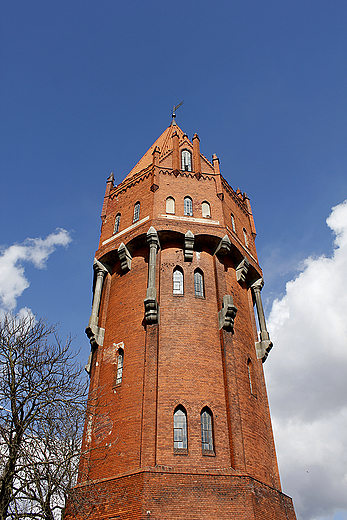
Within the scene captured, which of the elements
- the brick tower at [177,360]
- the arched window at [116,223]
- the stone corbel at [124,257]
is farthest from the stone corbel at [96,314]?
the arched window at [116,223]

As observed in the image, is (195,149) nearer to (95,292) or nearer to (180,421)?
(95,292)

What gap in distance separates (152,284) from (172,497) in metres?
7.74

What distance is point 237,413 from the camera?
15.6 metres

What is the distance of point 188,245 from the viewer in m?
19.4

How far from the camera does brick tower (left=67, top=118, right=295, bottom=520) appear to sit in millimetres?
13648

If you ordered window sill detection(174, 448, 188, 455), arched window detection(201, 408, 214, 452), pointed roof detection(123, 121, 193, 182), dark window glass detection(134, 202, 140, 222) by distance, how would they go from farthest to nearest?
1. pointed roof detection(123, 121, 193, 182)
2. dark window glass detection(134, 202, 140, 222)
3. arched window detection(201, 408, 214, 452)
4. window sill detection(174, 448, 188, 455)

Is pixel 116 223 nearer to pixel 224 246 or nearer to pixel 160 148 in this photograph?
pixel 160 148

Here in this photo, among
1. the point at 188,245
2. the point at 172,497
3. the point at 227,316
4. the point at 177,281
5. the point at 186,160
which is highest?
the point at 186,160

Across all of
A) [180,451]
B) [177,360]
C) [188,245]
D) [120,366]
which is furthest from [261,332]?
[180,451]

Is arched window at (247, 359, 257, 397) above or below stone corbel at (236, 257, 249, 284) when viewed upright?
below

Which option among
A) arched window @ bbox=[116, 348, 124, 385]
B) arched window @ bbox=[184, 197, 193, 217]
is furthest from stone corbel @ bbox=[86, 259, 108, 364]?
arched window @ bbox=[184, 197, 193, 217]

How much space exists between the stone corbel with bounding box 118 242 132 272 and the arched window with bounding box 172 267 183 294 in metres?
2.30

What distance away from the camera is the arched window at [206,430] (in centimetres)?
1487

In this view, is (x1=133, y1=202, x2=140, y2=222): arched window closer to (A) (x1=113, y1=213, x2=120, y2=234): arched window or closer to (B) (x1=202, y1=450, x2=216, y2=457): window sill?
(A) (x1=113, y1=213, x2=120, y2=234): arched window
